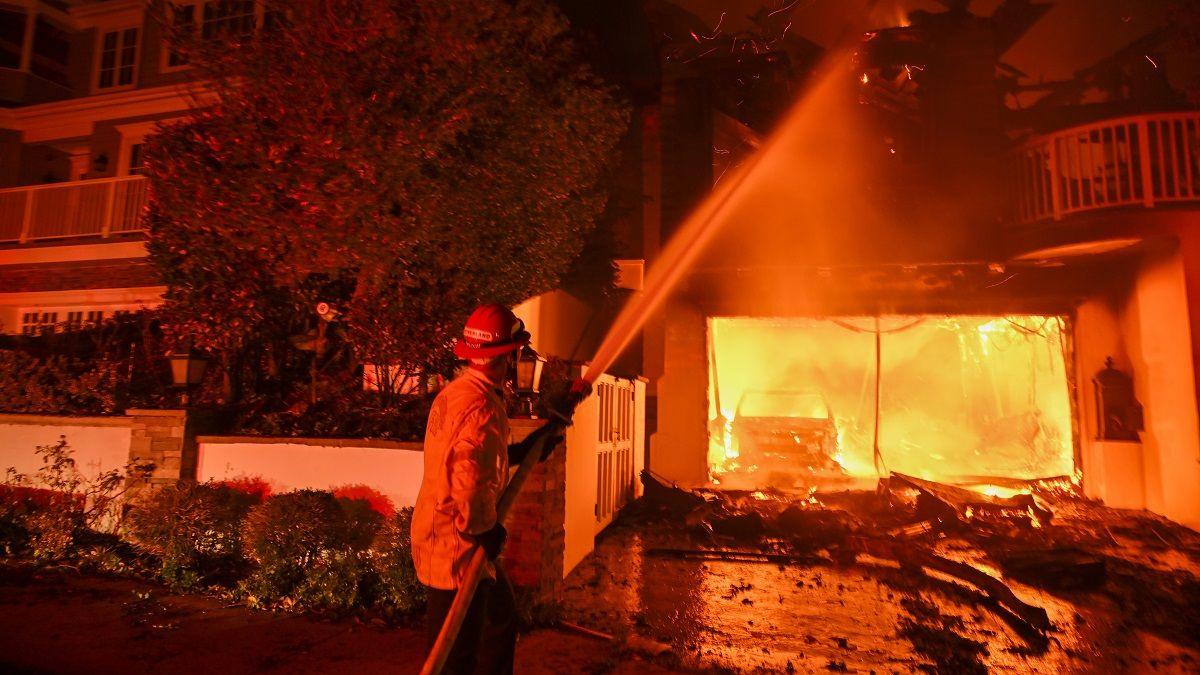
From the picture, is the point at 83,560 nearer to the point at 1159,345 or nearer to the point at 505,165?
the point at 505,165

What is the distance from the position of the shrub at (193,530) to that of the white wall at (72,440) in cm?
115

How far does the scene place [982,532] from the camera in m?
8.62

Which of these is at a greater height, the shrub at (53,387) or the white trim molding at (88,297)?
the white trim molding at (88,297)

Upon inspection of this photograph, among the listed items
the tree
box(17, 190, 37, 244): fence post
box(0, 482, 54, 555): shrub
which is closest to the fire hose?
the tree

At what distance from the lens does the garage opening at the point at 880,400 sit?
12805mm

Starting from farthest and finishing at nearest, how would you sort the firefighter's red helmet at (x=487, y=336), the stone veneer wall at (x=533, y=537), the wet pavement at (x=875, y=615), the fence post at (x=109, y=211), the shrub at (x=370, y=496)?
1. the fence post at (x=109, y=211)
2. the shrub at (x=370, y=496)
3. the stone veneer wall at (x=533, y=537)
4. the wet pavement at (x=875, y=615)
5. the firefighter's red helmet at (x=487, y=336)

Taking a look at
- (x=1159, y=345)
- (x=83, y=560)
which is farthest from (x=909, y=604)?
(x=83, y=560)

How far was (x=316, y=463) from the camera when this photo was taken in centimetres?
639

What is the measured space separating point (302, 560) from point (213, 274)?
12.6 feet

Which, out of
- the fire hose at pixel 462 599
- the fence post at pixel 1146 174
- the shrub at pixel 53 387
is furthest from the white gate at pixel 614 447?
the fence post at pixel 1146 174

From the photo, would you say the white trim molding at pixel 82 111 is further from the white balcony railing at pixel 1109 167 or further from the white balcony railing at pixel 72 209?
the white balcony railing at pixel 1109 167

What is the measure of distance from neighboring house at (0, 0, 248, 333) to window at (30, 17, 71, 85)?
16 cm

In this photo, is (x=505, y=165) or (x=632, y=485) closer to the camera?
(x=505, y=165)

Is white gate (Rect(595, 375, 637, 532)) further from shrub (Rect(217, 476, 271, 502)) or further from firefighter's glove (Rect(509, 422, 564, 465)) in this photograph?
shrub (Rect(217, 476, 271, 502))
